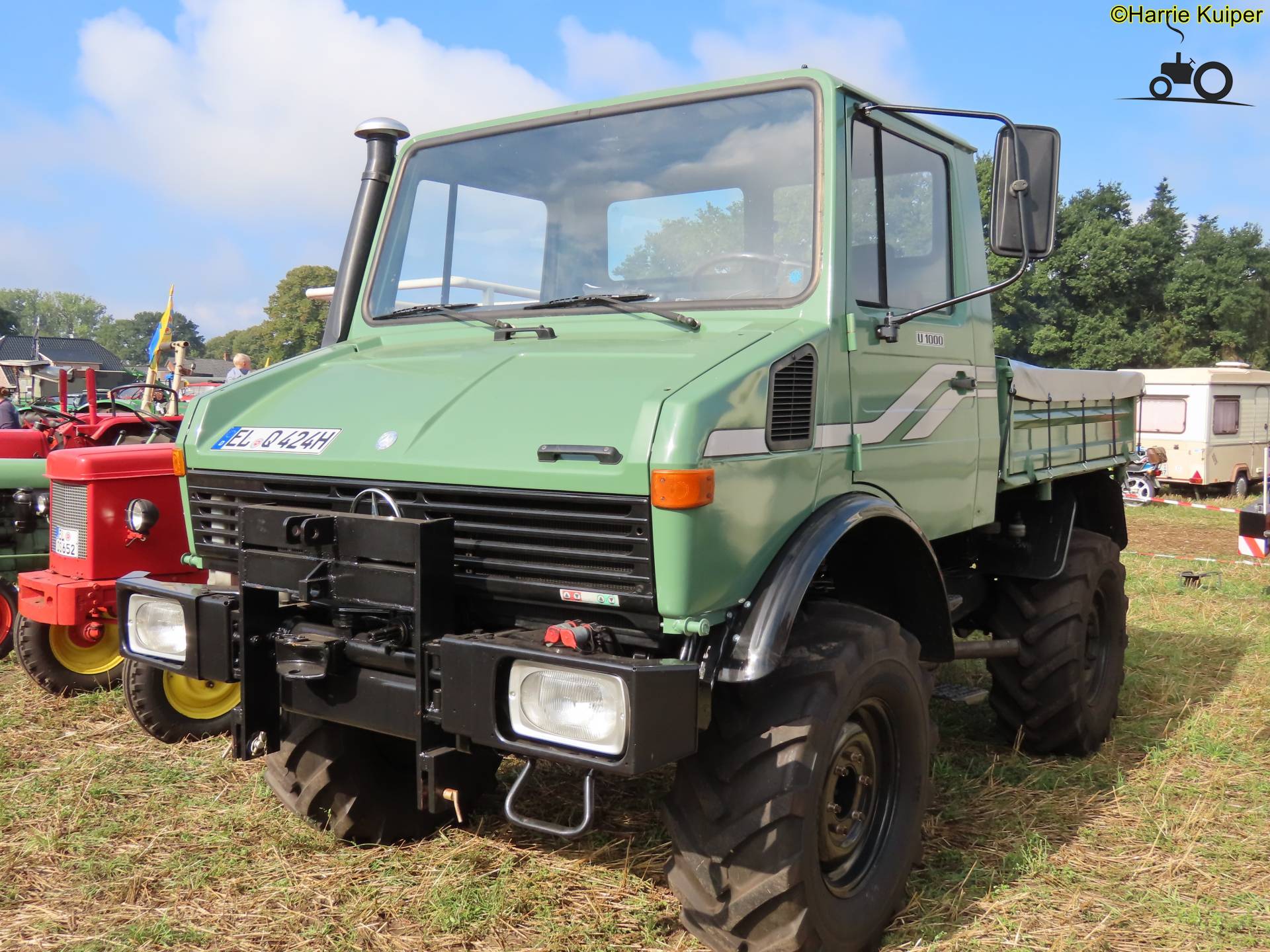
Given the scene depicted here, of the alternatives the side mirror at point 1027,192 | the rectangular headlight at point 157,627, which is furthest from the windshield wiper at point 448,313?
the side mirror at point 1027,192

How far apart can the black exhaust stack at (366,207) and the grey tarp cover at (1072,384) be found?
2.61 metres

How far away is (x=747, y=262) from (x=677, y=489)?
106cm

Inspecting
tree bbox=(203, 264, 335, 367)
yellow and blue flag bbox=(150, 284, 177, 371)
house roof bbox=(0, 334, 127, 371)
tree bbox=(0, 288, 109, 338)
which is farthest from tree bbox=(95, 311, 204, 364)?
yellow and blue flag bbox=(150, 284, 177, 371)

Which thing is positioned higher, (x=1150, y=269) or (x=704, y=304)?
(x=1150, y=269)

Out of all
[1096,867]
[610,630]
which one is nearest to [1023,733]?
[1096,867]

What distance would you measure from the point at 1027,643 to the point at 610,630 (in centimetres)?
282

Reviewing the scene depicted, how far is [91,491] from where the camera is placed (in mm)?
5051

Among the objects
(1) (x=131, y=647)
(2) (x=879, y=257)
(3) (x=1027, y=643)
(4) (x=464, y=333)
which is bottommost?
(3) (x=1027, y=643)

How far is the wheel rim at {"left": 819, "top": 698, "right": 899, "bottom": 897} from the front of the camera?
9.32ft

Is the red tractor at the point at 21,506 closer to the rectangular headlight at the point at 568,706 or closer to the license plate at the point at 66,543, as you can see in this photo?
the license plate at the point at 66,543

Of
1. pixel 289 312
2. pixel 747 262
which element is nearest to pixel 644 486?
pixel 747 262

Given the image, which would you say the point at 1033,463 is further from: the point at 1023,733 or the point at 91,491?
the point at 91,491

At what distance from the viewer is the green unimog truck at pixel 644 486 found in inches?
96.7

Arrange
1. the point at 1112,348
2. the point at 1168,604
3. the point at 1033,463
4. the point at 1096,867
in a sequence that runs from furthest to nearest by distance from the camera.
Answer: the point at 1112,348 < the point at 1168,604 < the point at 1033,463 < the point at 1096,867
